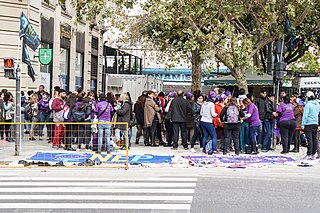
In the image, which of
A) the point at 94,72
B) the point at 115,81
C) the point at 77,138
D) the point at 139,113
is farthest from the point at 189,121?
the point at 94,72

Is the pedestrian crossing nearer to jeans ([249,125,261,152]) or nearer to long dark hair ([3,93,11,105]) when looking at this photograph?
jeans ([249,125,261,152])

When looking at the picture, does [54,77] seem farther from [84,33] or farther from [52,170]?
[52,170]

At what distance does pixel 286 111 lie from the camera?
55.4 ft

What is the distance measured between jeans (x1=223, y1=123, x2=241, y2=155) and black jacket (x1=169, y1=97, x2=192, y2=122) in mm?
1604

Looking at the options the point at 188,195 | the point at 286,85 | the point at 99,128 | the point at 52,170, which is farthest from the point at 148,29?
the point at 188,195

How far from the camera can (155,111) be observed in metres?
18.3

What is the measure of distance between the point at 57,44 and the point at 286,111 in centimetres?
1442

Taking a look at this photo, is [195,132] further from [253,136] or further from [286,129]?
[286,129]

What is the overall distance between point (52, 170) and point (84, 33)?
66.9 ft

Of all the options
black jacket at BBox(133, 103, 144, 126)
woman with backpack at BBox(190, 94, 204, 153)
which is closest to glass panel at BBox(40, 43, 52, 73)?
black jacket at BBox(133, 103, 144, 126)

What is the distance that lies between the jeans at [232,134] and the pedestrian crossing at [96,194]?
4254 millimetres

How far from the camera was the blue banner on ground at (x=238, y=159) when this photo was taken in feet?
48.9

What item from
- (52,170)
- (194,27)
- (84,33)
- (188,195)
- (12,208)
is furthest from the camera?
(84,33)

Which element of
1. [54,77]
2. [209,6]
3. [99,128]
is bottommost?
[99,128]
